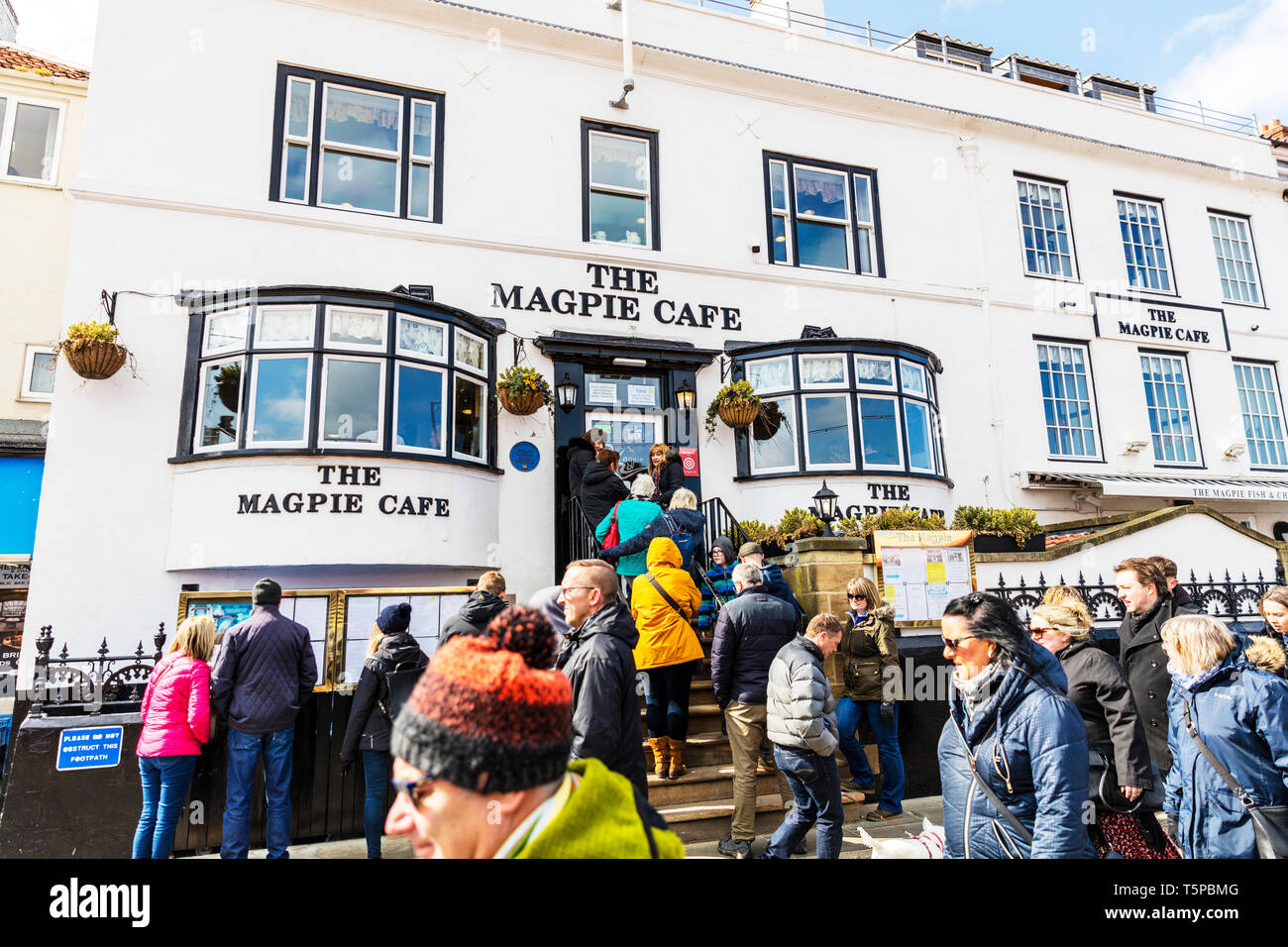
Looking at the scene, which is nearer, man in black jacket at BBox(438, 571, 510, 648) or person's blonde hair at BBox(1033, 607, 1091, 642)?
person's blonde hair at BBox(1033, 607, 1091, 642)

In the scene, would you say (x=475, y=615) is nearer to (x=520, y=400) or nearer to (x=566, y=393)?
(x=520, y=400)

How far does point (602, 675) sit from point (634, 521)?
335 centimetres

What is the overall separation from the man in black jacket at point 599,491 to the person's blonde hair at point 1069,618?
13.6 feet

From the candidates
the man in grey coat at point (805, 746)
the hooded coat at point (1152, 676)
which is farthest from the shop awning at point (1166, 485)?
the man in grey coat at point (805, 746)

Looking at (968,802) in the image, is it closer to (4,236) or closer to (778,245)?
(778,245)

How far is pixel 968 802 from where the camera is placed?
9.02 feet

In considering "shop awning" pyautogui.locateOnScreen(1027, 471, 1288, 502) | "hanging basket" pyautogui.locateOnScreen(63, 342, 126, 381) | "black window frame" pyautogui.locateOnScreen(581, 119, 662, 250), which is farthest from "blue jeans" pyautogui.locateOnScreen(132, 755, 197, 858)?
"shop awning" pyautogui.locateOnScreen(1027, 471, 1288, 502)

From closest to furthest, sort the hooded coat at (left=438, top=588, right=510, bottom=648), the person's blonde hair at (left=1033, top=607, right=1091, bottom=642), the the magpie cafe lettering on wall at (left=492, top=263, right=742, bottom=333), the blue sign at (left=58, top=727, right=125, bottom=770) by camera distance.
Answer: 1. the person's blonde hair at (left=1033, top=607, right=1091, bottom=642)
2. the hooded coat at (left=438, top=588, right=510, bottom=648)
3. the blue sign at (left=58, top=727, right=125, bottom=770)
4. the the magpie cafe lettering on wall at (left=492, top=263, right=742, bottom=333)

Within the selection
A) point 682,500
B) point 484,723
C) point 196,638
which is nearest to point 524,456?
point 682,500

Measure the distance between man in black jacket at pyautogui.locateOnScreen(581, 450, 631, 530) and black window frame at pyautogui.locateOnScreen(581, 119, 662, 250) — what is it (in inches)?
160

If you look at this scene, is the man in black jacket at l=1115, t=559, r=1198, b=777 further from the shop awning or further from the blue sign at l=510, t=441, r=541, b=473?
the shop awning

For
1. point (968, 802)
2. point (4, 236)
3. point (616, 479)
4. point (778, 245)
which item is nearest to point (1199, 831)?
point (968, 802)

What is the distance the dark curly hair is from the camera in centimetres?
273

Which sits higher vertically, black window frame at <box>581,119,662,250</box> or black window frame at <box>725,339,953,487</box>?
black window frame at <box>581,119,662,250</box>
